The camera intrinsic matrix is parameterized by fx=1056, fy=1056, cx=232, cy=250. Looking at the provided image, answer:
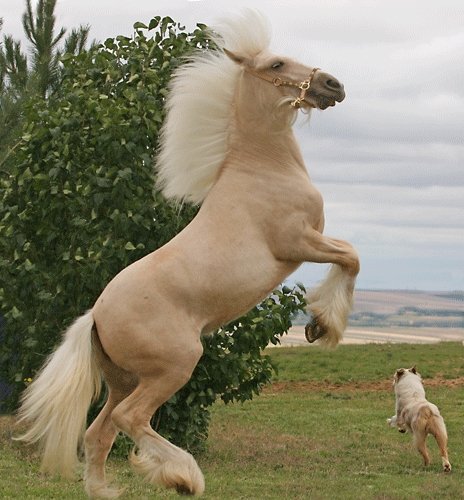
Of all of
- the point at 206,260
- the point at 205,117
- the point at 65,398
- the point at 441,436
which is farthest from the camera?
the point at 441,436

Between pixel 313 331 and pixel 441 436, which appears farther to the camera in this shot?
pixel 441 436

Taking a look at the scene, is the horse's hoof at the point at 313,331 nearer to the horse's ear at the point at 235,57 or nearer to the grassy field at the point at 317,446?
the horse's ear at the point at 235,57

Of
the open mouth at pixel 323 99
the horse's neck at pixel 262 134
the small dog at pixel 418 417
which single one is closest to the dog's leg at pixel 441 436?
the small dog at pixel 418 417

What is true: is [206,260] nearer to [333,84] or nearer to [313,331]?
[313,331]

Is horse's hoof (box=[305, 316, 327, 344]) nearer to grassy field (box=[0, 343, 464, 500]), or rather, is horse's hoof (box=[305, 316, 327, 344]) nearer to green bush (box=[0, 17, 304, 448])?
grassy field (box=[0, 343, 464, 500])

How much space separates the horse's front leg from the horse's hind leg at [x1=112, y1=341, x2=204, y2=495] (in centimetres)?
68

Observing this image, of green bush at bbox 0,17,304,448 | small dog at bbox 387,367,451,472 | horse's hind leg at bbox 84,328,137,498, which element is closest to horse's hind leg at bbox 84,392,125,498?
horse's hind leg at bbox 84,328,137,498

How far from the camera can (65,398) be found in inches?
228

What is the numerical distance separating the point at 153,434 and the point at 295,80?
6.79ft

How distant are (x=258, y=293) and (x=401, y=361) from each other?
18410 mm

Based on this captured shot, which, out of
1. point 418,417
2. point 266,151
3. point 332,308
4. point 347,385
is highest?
point 266,151

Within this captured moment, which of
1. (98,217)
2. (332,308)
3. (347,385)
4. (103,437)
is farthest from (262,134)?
(347,385)

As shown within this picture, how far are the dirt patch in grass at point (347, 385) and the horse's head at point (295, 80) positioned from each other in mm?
14690

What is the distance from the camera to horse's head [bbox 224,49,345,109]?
5.69 m
